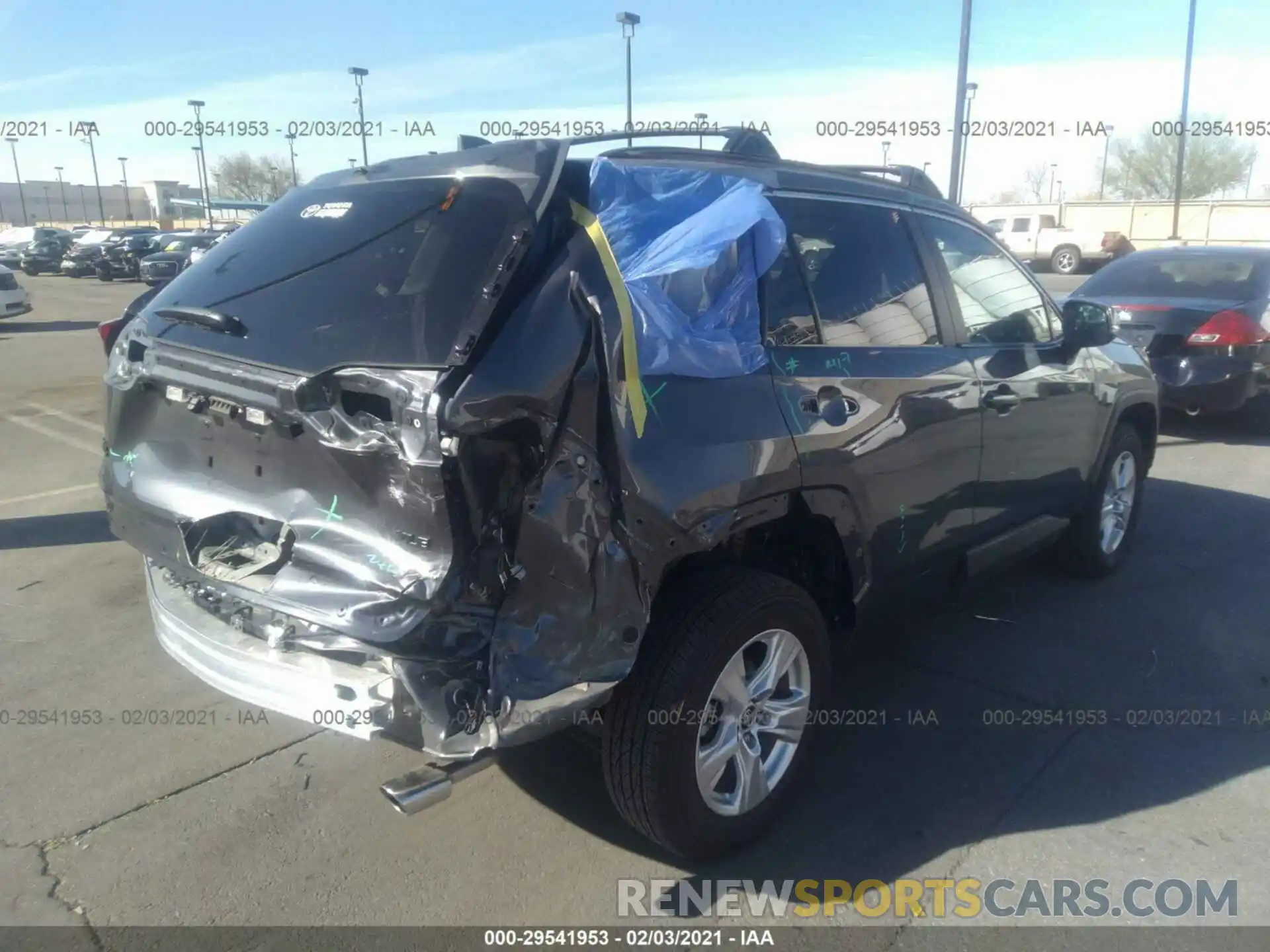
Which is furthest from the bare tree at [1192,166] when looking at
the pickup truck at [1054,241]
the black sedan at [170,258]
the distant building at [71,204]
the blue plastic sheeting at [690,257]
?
the distant building at [71,204]

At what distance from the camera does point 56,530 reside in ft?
19.9

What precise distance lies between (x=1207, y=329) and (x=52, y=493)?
29.1ft

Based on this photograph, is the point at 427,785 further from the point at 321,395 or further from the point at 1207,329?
the point at 1207,329

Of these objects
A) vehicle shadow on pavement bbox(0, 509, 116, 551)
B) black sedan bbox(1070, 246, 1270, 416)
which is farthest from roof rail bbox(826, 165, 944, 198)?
vehicle shadow on pavement bbox(0, 509, 116, 551)

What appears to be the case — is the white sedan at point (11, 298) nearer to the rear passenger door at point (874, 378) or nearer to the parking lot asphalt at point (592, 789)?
the parking lot asphalt at point (592, 789)

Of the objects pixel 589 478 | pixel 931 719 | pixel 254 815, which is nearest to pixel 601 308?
pixel 589 478

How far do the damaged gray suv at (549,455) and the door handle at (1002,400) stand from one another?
0.31 meters

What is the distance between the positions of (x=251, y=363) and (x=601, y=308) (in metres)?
1.01

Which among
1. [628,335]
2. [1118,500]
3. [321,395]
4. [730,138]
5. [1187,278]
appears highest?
[730,138]

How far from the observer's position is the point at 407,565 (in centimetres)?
251

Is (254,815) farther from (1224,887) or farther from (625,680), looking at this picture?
(1224,887)

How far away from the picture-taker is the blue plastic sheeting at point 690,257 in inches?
108

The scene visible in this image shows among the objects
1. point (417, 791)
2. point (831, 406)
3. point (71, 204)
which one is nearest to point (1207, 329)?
point (831, 406)

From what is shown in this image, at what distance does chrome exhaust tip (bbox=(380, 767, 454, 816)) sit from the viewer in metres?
2.51
